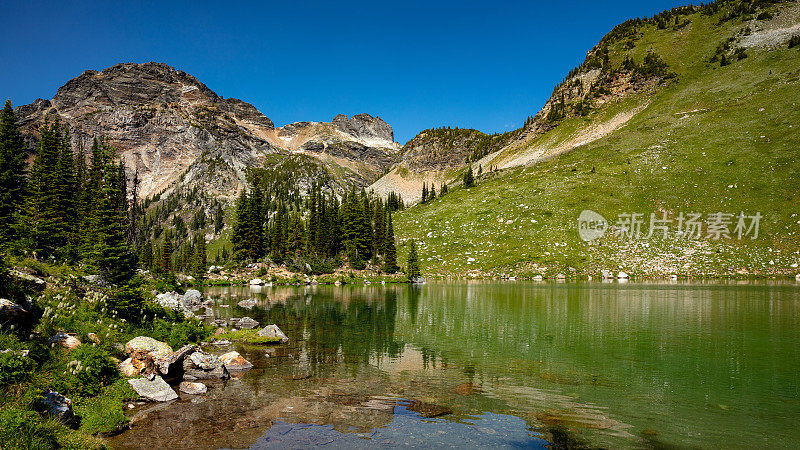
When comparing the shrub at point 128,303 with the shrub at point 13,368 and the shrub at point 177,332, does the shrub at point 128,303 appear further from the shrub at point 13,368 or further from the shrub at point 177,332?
the shrub at point 13,368

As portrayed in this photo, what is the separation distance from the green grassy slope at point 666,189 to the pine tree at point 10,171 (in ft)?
248

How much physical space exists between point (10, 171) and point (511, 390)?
61.8 m

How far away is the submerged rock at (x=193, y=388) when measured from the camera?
15.8 meters

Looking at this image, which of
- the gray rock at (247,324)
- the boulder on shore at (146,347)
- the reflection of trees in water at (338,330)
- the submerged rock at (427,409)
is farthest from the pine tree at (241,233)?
the submerged rock at (427,409)

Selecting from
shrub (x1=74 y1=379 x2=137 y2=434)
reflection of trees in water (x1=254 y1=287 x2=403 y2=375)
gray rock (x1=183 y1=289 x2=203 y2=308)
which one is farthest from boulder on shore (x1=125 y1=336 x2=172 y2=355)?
gray rock (x1=183 y1=289 x2=203 y2=308)

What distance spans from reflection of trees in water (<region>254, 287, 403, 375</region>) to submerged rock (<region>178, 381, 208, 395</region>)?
490 centimetres

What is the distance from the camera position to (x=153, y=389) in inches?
592

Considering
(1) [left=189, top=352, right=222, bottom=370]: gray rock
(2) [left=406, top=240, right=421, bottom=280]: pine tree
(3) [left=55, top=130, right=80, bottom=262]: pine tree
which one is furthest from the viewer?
(2) [left=406, top=240, right=421, bottom=280]: pine tree

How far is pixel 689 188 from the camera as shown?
94.9 meters

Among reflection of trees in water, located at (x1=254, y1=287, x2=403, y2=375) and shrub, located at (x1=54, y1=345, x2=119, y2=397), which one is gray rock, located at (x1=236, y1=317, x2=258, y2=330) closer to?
reflection of trees in water, located at (x1=254, y1=287, x2=403, y2=375)

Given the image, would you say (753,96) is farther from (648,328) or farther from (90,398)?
(90,398)

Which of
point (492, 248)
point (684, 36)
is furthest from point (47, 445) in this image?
point (684, 36)

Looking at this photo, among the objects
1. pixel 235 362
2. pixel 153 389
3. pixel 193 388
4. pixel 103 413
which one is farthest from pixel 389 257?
pixel 103 413

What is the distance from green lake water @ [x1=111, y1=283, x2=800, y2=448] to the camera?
11133mm
